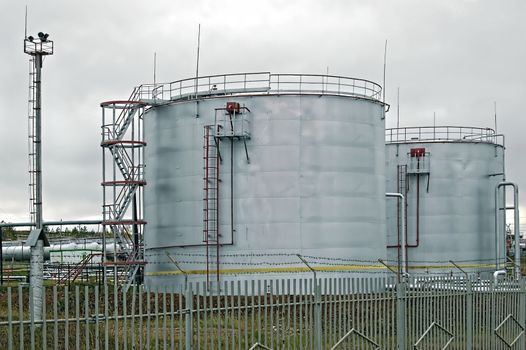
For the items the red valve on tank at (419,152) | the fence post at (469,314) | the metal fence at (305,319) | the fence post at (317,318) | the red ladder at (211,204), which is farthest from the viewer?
the red valve on tank at (419,152)

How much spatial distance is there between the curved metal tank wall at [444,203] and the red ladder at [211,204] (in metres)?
12.8

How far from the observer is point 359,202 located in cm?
3394

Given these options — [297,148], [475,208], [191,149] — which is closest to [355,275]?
[297,148]

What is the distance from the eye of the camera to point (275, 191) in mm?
32750

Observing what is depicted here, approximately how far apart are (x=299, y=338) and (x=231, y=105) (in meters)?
20.2

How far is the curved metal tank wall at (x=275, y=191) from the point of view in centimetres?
3269

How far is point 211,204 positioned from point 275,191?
2570 millimetres

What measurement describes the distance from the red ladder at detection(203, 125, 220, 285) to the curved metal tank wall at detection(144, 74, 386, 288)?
7.8 inches

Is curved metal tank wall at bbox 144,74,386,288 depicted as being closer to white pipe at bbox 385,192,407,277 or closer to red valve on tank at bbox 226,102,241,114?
red valve on tank at bbox 226,102,241,114

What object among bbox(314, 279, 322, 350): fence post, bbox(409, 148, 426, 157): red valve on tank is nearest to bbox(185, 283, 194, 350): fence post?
bbox(314, 279, 322, 350): fence post

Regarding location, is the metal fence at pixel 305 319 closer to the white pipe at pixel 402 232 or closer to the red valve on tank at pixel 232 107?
the red valve on tank at pixel 232 107

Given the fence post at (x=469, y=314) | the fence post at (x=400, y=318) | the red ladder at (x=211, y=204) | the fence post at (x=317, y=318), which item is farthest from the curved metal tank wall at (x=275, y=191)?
the fence post at (x=317, y=318)

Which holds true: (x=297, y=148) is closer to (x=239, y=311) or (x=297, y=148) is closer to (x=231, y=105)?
(x=231, y=105)

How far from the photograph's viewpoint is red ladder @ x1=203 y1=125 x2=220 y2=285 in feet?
108
